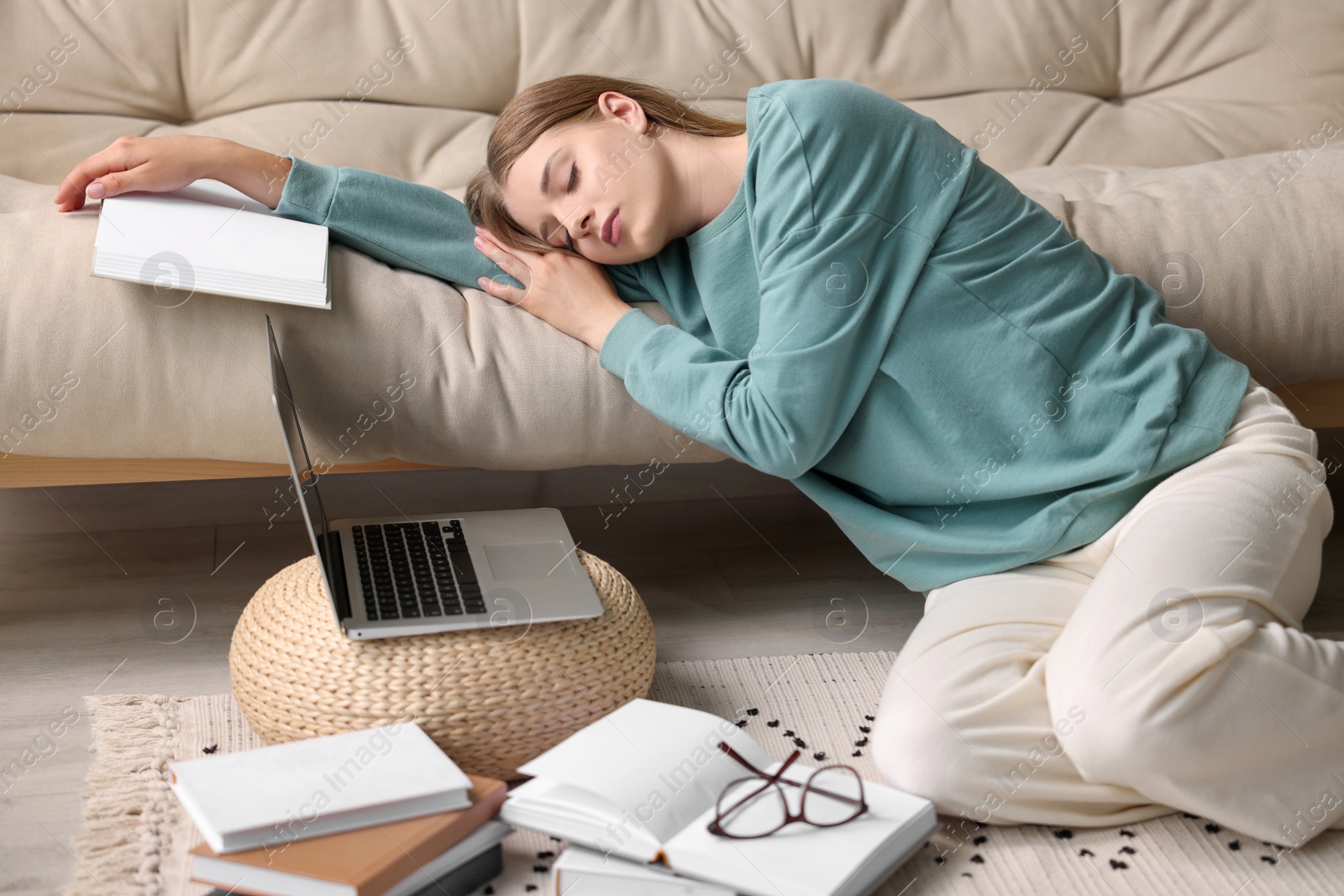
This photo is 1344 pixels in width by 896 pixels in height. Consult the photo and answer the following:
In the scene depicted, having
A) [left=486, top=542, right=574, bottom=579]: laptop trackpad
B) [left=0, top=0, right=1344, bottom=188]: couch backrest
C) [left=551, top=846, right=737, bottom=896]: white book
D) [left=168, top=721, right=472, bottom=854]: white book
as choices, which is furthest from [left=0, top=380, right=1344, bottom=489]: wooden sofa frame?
[left=0, top=0, right=1344, bottom=188]: couch backrest

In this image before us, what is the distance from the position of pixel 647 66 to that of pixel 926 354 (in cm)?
97

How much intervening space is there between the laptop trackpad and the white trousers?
0.33 m

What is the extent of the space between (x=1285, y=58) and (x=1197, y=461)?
4.13ft

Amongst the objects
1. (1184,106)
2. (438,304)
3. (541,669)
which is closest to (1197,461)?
(541,669)

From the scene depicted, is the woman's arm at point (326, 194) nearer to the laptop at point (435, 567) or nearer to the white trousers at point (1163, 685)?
the laptop at point (435, 567)

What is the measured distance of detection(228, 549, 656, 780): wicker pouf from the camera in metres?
0.94

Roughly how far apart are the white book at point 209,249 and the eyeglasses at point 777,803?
1.87 ft

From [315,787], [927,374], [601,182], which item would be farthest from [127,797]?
[927,374]

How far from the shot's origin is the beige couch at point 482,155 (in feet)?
3.47

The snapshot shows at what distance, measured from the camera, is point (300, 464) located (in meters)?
1.00

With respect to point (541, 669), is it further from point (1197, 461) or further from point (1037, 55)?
point (1037, 55)

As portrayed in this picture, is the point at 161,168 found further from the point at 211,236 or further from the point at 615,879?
the point at 615,879

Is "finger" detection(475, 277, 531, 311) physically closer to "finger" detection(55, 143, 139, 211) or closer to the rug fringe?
"finger" detection(55, 143, 139, 211)

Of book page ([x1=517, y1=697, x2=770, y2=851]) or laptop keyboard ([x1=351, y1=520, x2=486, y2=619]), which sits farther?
laptop keyboard ([x1=351, y1=520, x2=486, y2=619])
